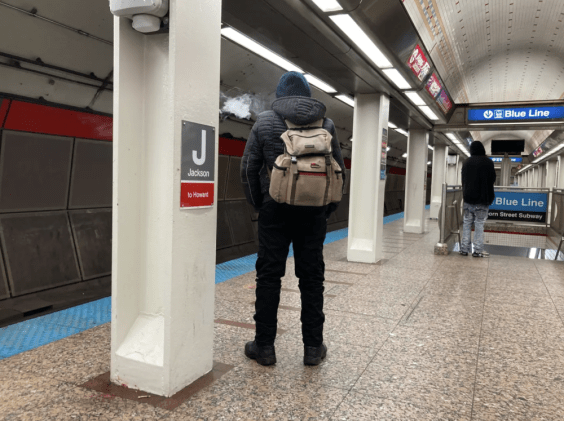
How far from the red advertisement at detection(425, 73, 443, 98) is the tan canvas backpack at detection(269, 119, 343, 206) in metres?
5.34

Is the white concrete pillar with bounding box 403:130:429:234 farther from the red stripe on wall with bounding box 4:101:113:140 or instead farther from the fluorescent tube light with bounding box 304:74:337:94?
the red stripe on wall with bounding box 4:101:113:140

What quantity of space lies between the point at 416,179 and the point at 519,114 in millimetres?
2504

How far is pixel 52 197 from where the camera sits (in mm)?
4531

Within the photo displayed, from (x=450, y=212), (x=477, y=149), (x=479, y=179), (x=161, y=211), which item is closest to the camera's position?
(x=161, y=211)

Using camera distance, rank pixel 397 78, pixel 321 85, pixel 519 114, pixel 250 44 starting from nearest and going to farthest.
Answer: pixel 250 44
pixel 397 78
pixel 321 85
pixel 519 114

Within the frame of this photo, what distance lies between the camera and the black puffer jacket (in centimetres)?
257

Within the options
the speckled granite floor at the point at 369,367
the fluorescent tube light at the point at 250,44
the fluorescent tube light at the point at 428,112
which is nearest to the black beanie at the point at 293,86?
the speckled granite floor at the point at 369,367

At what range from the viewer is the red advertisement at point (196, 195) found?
233 cm

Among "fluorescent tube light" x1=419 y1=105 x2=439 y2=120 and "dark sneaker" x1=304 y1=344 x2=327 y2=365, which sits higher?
"fluorescent tube light" x1=419 y1=105 x2=439 y2=120

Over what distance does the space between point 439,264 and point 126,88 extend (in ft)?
17.4

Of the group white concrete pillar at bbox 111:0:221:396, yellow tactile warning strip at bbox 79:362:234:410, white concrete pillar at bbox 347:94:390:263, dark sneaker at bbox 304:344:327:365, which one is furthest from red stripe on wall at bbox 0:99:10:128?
white concrete pillar at bbox 347:94:390:263

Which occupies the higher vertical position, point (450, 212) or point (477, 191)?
point (477, 191)

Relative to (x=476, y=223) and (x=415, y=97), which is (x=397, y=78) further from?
(x=476, y=223)

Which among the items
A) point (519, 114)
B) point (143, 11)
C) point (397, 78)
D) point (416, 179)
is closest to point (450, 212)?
point (416, 179)
